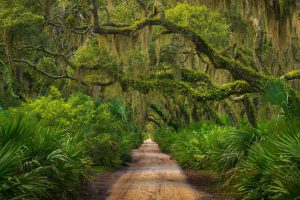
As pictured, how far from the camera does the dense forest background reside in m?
8.88

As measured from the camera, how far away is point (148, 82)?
18656mm

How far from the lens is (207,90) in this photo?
1802cm

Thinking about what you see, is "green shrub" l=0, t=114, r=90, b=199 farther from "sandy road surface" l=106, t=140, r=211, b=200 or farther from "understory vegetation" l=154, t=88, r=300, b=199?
"understory vegetation" l=154, t=88, r=300, b=199

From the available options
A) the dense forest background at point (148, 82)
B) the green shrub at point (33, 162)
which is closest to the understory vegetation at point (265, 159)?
the dense forest background at point (148, 82)

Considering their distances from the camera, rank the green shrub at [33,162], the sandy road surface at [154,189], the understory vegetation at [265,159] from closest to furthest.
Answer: the green shrub at [33,162], the understory vegetation at [265,159], the sandy road surface at [154,189]

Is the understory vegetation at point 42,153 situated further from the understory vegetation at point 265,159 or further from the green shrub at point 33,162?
the understory vegetation at point 265,159

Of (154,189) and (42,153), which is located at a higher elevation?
(42,153)

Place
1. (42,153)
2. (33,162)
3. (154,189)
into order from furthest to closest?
(154,189) < (42,153) < (33,162)

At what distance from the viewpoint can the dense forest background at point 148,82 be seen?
8883 millimetres

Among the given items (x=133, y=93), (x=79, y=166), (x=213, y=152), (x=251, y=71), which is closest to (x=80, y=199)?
(x=79, y=166)

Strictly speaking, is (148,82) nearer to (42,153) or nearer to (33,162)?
(42,153)

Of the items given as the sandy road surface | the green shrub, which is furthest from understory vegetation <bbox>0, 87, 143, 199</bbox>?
the sandy road surface

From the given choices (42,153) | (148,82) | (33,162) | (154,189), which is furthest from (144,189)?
(33,162)

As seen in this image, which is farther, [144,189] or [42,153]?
[144,189]
